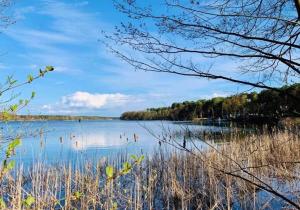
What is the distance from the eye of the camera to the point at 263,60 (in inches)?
123

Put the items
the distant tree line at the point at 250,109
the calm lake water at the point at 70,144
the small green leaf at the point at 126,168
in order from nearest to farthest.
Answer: the small green leaf at the point at 126,168 < the distant tree line at the point at 250,109 < the calm lake water at the point at 70,144

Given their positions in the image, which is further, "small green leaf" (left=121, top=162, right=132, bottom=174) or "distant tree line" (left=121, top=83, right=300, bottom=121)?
"distant tree line" (left=121, top=83, right=300, bottom=121)

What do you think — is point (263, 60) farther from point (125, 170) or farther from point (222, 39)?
point (125, 170)

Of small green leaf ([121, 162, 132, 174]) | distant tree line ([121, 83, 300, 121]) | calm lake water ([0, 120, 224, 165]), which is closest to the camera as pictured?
small green leaf ([121, 162, 132, 174])

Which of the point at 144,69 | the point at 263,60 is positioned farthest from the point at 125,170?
the point at 263,60

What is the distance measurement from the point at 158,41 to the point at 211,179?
506 centimetres

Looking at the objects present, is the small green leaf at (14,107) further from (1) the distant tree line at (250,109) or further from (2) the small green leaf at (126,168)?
(1) the distant tree line at (250,109)

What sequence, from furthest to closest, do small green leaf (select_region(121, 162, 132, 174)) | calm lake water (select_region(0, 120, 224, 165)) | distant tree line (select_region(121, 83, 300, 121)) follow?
calm lake water (select_region(0, 120, 224, 165)) → distant tree line (select_region(121, 83, 300, 121)) → small green leaf (select_region(121, 162, 132, 174))

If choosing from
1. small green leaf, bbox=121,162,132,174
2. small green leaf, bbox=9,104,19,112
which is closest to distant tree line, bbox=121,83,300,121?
small green leaf, bbox=121,162,132,174

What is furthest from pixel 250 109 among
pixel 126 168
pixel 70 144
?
pixel 70 144

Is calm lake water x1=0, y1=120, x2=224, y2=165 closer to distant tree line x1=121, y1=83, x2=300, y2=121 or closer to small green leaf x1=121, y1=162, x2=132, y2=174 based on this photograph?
distant tree line x1=121, y1=83, x2=300, y2=121

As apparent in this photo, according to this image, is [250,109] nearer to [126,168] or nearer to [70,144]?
[126,168]

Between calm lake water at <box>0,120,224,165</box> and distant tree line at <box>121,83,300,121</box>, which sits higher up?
distant tree line at <box>121,83,300,121</box>

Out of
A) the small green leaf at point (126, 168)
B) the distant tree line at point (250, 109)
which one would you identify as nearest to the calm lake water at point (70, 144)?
the distant tree line at point (250, 109)
